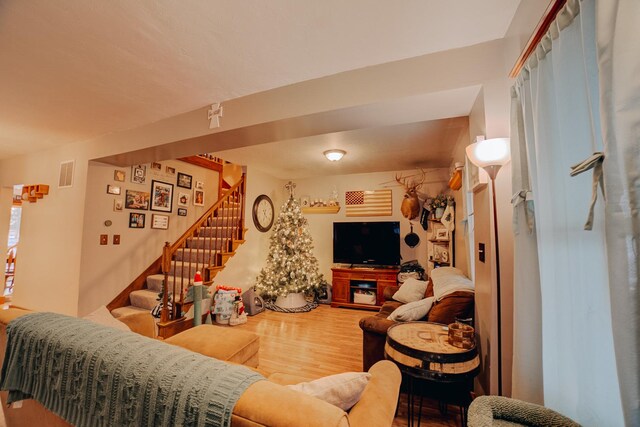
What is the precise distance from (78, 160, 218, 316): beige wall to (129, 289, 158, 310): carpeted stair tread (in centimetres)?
21

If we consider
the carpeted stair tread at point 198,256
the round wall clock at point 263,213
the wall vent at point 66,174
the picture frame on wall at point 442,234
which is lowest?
the carpeted stair tread at point 198,256

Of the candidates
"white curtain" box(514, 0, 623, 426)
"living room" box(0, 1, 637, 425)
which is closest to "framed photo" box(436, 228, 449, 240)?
"living room" box(0, 1, 637, 425)

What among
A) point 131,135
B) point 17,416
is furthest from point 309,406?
point 131,135

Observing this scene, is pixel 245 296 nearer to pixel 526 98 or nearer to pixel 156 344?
pixel 156 344

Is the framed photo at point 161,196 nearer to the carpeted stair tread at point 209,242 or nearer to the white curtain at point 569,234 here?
the carpeted stair tread at point 209,242

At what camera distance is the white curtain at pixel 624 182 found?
0.63 metres

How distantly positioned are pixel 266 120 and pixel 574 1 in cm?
187

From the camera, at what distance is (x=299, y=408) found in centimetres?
72

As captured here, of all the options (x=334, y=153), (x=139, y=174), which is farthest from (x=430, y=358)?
(x=139, y=174)

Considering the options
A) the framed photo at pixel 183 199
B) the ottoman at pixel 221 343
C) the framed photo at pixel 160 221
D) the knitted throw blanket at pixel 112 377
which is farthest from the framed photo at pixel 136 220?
the knitted throw blanket at pixel 112 377

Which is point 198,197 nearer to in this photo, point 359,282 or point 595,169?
point 359,282

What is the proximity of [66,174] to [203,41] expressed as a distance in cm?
335

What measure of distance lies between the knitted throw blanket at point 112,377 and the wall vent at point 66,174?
299 cm

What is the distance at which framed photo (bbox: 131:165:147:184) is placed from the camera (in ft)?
12.9
